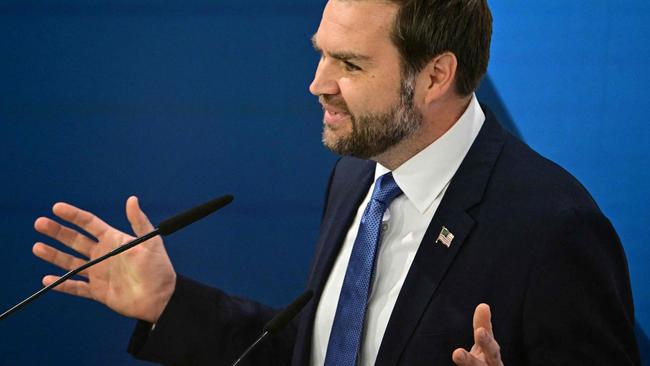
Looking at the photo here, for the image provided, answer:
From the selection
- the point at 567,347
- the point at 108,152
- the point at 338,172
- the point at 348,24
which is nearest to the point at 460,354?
the point at 567,347

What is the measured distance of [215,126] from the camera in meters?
2.30

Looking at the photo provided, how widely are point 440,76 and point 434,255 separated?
317 mm

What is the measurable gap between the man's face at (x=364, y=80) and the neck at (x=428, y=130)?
0.02m

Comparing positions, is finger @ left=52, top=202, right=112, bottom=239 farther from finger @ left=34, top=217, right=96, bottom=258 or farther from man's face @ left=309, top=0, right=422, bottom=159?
man's face @ left=309, top=0, right=422, bottom=159

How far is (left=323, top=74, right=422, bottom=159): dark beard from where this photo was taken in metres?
1.61

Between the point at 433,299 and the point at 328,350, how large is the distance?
0.71 feet

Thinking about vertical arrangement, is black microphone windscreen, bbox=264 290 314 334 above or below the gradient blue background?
below

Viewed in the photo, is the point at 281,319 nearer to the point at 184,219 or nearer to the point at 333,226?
the point at 184,219

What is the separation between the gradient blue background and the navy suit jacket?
607 mm

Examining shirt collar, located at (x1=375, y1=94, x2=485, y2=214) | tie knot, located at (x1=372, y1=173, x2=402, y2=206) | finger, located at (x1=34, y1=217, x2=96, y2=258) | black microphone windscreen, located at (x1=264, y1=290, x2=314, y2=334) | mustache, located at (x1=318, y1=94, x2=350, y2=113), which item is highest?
mustache, located at (x1=318, y1=94, x2=350, y2=113)

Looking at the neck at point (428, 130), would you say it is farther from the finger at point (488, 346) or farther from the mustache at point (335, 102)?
the finger at point (488, 346)

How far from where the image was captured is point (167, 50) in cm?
226

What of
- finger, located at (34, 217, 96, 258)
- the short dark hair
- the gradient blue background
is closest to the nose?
the short dark hair

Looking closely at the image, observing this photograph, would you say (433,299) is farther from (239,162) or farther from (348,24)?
(239,162)
